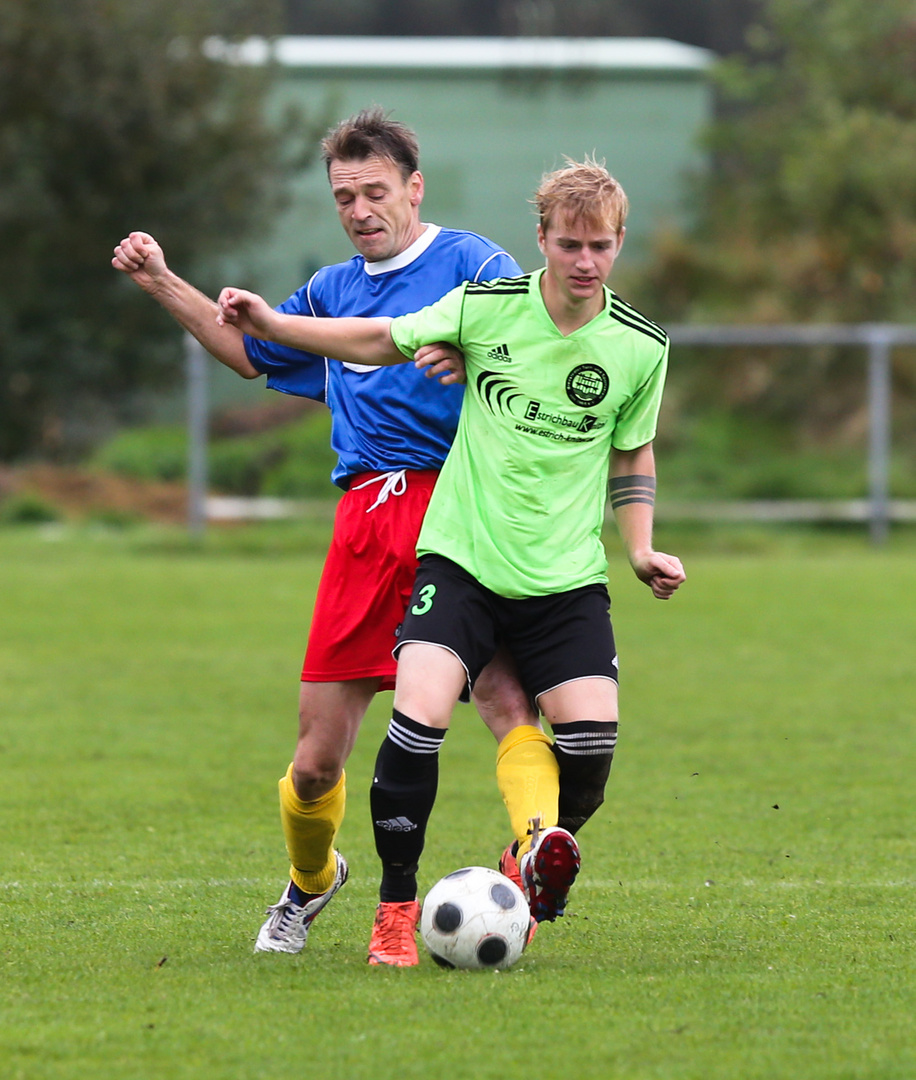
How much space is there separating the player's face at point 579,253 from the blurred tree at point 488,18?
24541 mm

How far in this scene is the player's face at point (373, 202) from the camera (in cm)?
479

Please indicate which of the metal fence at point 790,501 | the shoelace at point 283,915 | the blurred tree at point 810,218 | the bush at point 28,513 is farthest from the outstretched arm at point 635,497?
the bush at point 28,513

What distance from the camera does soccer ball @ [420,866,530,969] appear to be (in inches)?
170

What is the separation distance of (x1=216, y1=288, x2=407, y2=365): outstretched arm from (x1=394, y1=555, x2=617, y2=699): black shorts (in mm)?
559

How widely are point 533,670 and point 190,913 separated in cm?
138

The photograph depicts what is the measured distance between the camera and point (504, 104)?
26.0 metres

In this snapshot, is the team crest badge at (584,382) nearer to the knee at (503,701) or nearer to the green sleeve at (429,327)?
the green sleeve at (429,327)

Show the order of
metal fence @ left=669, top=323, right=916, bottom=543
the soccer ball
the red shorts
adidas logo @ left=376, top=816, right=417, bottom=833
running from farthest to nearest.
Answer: metal fence @ left=669, top=323, right=916, bottom=543, the red shorts, adidas logo @ left=376, top=816, right=417, bottom=833, the soccer ball

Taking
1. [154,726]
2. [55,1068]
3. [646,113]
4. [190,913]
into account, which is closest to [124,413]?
[646,113]

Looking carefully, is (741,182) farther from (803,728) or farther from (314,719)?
(314,719)

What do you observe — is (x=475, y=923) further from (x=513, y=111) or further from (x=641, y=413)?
(x=513, y=111)

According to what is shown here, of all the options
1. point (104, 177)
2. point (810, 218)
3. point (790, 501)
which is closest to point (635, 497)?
point (790, 501)

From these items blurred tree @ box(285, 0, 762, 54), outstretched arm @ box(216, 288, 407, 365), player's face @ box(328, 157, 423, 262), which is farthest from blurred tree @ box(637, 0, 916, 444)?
outstretched arm @ box(216, 288, 407, 365)

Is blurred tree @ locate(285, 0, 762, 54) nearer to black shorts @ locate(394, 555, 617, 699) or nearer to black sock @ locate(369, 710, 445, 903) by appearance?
black shorts @ locate(394, 555, 617, 699)
